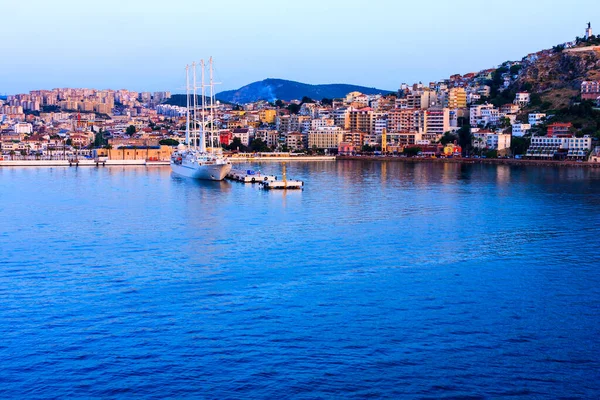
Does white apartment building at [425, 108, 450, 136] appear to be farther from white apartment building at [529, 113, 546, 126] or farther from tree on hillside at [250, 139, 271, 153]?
tree on hillside at [250, 139, 271, 153]

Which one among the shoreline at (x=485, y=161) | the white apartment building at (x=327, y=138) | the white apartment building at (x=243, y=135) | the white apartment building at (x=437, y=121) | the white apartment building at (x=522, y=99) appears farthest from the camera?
the white apartment building at (x=243, y=135)

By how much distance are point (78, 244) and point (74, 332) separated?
461 cm

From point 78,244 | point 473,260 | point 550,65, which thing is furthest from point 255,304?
point 550,65

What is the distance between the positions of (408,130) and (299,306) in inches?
1728

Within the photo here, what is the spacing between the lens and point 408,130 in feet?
163

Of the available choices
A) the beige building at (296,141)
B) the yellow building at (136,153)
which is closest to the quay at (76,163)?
the yellow building at (136,153)

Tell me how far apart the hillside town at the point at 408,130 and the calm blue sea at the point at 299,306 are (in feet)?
96.1

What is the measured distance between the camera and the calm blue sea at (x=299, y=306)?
5199mm

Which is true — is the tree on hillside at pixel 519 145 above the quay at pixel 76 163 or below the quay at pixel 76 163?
above

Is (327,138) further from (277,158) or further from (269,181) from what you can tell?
(269,181)

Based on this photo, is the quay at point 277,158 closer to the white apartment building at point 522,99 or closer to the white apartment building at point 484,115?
the white apartment building at point 484,115

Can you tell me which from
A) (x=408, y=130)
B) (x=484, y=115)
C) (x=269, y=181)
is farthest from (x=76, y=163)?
(x=484, y=115)

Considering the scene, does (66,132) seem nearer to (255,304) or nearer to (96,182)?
(96,182)

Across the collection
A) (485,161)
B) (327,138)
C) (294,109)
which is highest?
(294,109)
